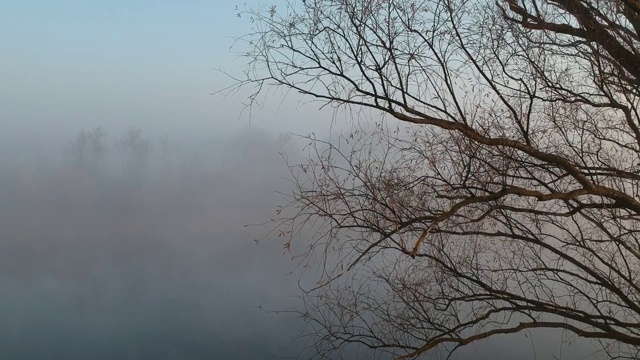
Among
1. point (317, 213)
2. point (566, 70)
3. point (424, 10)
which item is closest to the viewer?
point (317, 213)

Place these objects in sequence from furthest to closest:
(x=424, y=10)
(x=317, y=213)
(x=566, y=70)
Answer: (x=566, y=70), (x=424, y=10), (x=317, y=213)

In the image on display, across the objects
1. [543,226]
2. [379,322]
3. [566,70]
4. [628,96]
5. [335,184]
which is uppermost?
[566,70]

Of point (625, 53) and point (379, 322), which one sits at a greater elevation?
point (625, 53)

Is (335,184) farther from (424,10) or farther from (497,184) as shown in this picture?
(424,10)

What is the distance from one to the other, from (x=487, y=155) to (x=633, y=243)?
3.55 feet

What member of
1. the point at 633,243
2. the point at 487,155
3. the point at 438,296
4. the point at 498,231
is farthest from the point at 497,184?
the point at 633,243

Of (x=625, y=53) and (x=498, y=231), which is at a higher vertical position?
(x=625, y=53)

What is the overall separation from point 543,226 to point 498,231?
0.30 metres

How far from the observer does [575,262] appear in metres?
3.54

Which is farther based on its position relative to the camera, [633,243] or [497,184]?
[633,243]

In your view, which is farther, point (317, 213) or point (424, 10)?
point (424, 10)

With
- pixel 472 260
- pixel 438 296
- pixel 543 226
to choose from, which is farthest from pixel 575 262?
pixel 438 296

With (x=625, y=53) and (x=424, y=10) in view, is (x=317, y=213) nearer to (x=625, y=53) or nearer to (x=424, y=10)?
(x=424, y=10)

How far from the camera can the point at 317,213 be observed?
118 inches
